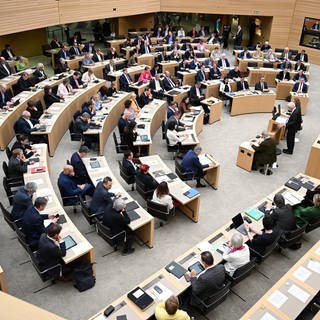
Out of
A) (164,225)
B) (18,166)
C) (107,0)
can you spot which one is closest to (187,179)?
(164,225)

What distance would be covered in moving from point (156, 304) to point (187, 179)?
4.65 m

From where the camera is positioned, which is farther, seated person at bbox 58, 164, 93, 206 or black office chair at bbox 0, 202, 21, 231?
seated person at bbox 58, 164, 93, 206

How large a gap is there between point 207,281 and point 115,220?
2.29m

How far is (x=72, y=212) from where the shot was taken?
9.09m

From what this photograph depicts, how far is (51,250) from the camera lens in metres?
6.26

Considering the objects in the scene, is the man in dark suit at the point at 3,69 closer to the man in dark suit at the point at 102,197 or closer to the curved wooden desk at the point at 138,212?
the curved wooden desk at the point at 138,212

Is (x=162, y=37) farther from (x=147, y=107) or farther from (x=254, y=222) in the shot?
(x=254, y=222)

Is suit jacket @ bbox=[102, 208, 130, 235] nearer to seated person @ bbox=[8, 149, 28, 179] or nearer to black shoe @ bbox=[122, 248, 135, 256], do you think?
black shoe @ bbox=[122, 248, 135, 256]

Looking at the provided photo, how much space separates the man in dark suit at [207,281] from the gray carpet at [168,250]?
0.96m

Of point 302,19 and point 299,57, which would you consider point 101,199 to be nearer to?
point 299,57

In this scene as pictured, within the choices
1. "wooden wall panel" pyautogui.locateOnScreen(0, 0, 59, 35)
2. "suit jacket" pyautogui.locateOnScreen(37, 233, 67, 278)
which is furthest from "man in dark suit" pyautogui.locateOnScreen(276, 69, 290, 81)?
"suit jacket" pyautogui.locateOnScreen(37, 233, 67, 278)

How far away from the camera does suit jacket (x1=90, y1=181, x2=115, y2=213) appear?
305 inches

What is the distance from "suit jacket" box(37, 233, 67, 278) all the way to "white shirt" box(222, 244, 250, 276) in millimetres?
2885

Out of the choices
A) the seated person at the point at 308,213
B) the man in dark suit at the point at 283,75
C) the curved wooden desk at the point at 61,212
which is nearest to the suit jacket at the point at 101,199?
the curved wooden desk at the point at 61,212
